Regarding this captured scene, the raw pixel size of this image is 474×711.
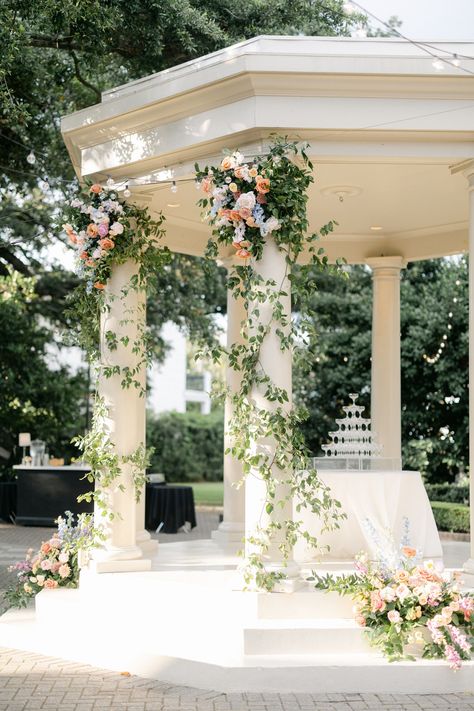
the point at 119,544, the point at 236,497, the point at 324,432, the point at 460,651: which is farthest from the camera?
the point at 324,432

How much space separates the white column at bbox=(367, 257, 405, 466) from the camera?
35.7 ft

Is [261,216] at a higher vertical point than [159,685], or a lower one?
higher

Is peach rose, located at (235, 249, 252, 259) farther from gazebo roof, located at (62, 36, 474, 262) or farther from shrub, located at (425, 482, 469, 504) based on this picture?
shrub, located at (425, 482, 469, 504)

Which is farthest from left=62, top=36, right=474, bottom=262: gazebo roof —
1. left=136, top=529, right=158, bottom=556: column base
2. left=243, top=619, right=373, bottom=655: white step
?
left=243, top=619, right=373, bottom=655: white step

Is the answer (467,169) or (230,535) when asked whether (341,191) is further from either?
(230,535)

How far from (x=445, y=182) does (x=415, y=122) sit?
1669 millimetres

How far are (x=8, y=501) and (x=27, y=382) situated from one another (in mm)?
3211

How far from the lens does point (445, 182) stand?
820cm

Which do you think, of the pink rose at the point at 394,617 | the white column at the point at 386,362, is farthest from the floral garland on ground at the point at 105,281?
the white column at the point at 386,362

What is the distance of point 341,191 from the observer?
28.0 feet

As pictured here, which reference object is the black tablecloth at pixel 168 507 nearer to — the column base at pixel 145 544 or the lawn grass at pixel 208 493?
the column base at pixel 145 544

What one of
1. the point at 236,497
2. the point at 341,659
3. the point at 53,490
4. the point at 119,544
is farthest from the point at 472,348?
the point at 53,490

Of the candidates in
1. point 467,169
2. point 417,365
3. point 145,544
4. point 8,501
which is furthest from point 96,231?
point 8,501

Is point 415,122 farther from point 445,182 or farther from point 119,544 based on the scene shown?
point 119,544
